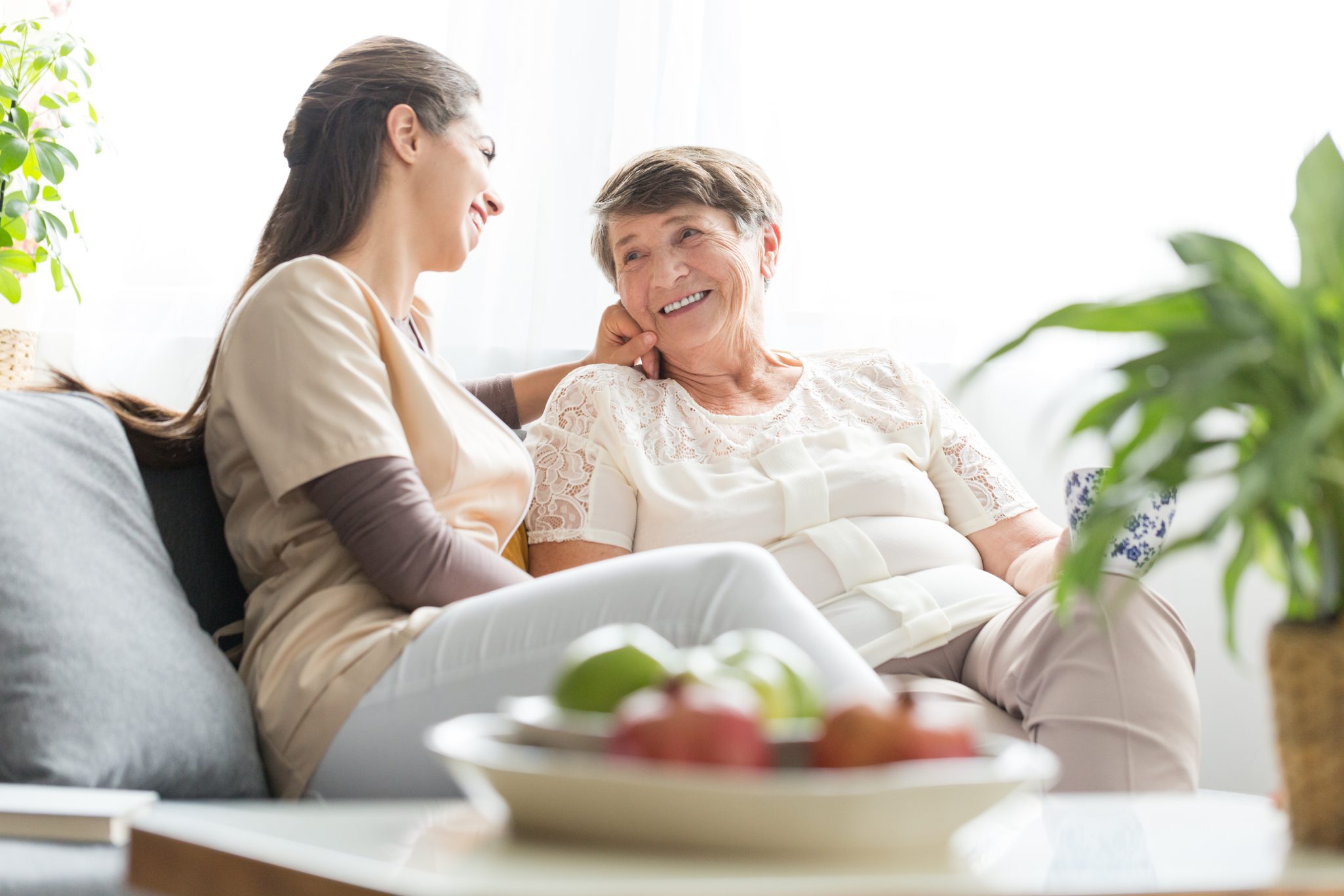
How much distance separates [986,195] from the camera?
2.54 m

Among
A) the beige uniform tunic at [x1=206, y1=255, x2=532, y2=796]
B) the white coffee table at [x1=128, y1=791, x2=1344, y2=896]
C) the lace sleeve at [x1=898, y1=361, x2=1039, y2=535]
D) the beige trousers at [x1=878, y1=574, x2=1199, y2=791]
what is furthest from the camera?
the lace sleeve at [x1=898, y1=361, x2=1039, y2=535]

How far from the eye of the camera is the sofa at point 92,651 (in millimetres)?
1064

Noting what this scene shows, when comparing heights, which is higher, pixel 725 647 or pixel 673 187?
pixel 673 187

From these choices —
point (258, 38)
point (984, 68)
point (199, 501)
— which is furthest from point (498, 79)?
point (199, 501)

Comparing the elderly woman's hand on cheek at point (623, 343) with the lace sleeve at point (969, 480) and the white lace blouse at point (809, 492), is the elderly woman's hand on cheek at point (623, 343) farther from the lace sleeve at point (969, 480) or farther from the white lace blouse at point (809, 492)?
the lace sleeve at point (969, 480)

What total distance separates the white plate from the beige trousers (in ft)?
2.56

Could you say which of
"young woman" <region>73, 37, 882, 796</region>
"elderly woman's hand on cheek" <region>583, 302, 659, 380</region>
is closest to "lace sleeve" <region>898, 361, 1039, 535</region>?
"elderly woman's hand on cheek" <region>583, 302, 659, 380</region>

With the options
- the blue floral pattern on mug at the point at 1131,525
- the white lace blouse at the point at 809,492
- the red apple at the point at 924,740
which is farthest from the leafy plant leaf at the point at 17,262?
the red apple at the point at 924,740

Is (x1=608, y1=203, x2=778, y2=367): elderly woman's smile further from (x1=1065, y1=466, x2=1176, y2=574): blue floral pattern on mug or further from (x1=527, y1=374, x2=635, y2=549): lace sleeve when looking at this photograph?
(x1=1065, y1=466, x2=1176, y2=574): blue floral pattern on mug

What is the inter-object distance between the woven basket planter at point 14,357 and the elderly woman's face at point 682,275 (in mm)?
1000

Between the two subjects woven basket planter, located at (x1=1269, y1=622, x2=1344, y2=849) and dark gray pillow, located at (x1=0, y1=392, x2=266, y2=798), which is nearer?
woven basket planter, located at (x1=1269, y1=622, x2=1344, y2=849)

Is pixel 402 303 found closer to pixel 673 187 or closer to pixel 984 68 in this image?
pixel 673 187

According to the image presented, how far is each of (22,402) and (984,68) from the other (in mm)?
1964

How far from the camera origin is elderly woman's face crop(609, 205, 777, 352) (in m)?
2.04
